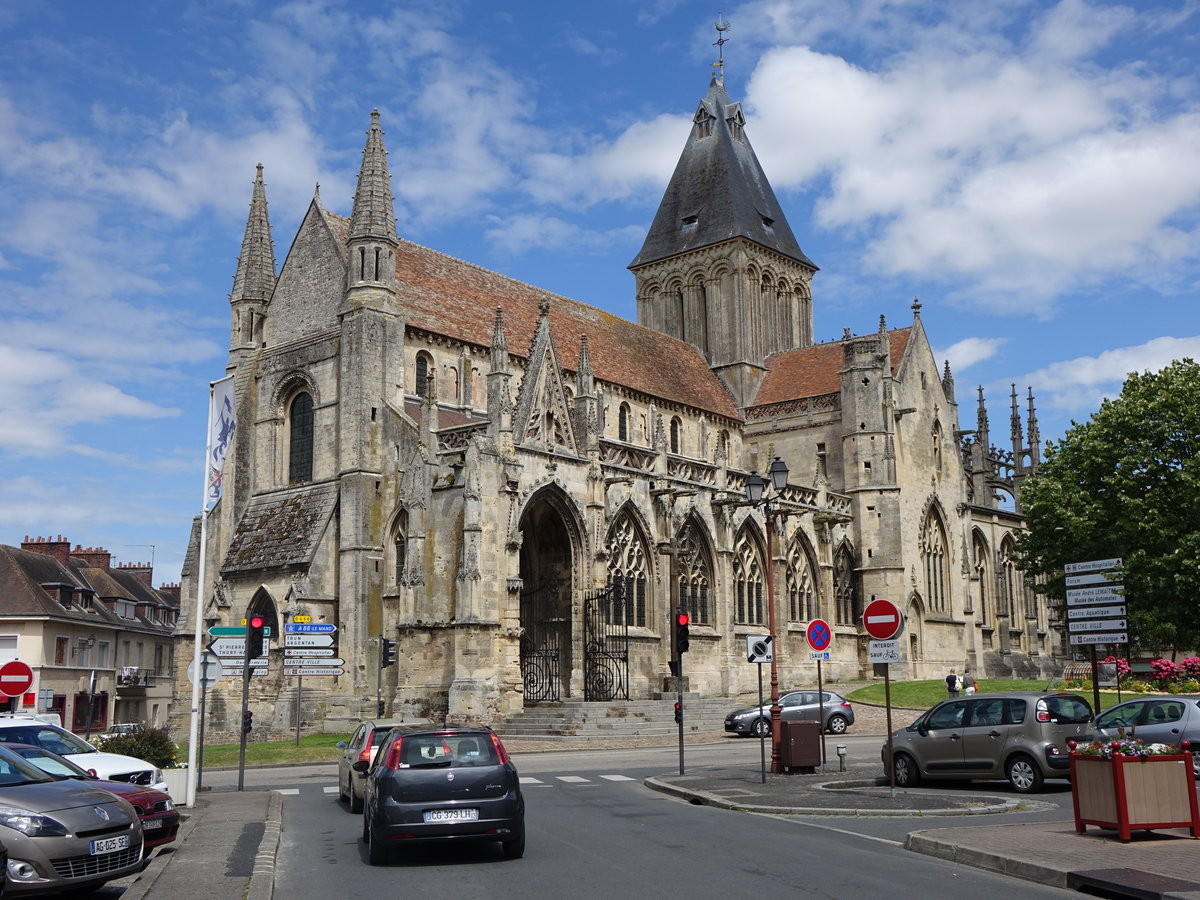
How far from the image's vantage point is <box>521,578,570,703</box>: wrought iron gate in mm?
34500

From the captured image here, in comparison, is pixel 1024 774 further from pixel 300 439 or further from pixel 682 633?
pixel 300 439

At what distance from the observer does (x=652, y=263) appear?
57156mm

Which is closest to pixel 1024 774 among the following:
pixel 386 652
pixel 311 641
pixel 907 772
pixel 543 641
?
pixel 907 772

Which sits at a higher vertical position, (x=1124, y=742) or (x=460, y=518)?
(x=460, y=518)

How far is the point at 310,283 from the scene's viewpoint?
38.3 m

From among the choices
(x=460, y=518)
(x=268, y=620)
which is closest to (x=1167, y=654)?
(x=460, y=518)

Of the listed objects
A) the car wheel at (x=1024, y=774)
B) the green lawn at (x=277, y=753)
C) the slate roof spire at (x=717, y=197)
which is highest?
the slate roof spire at (x=717, y=197)

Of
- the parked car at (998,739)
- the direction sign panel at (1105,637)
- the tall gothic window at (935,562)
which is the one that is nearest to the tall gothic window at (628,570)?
the tall gothic window at (935,562)

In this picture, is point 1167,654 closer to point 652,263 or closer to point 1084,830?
point 652,263

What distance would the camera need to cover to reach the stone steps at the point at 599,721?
100 feet

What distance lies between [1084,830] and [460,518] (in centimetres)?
2196

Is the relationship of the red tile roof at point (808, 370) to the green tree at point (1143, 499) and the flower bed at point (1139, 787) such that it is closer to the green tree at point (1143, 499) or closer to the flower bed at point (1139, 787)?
the green tree at point (1143, 499)

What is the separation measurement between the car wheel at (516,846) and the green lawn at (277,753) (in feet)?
51.4

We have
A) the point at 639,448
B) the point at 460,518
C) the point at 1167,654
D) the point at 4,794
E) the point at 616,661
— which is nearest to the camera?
the point at 4,794
